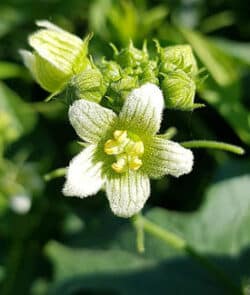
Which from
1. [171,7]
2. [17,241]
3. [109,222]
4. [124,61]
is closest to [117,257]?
[109,222]

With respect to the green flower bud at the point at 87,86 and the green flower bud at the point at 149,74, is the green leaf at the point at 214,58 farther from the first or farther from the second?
the green flower bud at the point at 87,86

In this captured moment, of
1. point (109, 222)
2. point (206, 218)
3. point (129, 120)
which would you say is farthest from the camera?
point (109, 222)

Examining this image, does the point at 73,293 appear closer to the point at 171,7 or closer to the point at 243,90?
the point at 243,90

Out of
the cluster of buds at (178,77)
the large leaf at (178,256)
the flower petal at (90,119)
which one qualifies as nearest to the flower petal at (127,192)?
the flower petal at (90,119)

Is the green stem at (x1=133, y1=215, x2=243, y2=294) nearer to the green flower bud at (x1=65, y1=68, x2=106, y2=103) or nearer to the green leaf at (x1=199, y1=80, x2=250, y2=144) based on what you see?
the green leaf at (x1=199, y1=80, x2=250, y2=144)

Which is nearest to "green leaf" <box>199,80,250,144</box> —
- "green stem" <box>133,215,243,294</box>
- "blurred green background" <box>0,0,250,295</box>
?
"blurred green background" <box>0,0,250,295</box>

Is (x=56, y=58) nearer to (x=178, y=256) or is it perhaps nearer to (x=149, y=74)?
(x=149, y=74)
